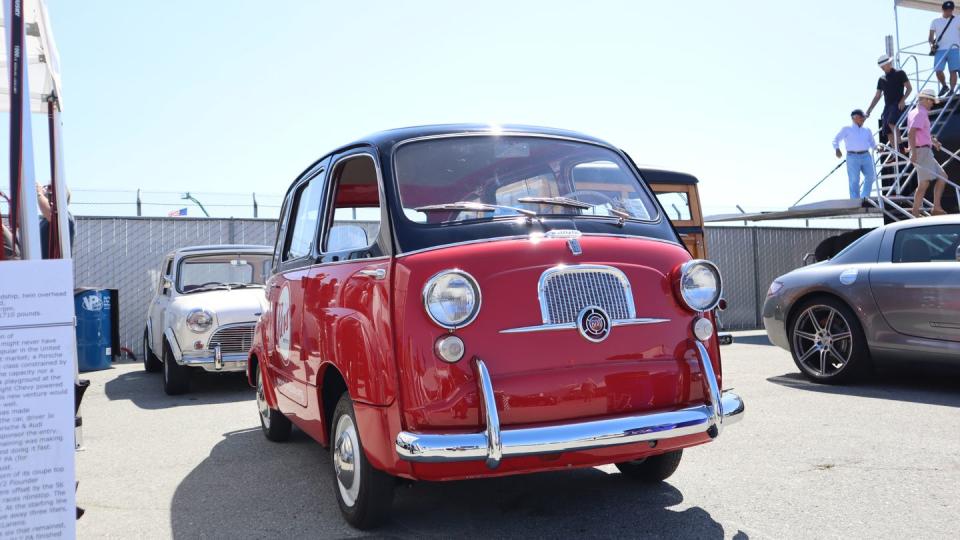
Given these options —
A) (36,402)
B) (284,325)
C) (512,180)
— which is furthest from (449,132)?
(36,402)

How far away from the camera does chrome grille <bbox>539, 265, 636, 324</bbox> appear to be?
128 inches

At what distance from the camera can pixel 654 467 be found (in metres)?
4.14

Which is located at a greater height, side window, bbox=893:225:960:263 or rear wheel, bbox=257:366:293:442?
Answer: side window, bbox=893:225:960:263

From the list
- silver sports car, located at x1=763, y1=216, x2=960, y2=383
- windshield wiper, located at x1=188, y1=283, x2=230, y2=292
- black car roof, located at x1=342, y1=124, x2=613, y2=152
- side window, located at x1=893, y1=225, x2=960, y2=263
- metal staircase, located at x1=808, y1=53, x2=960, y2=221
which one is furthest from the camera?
metal staircase, located at x1=808, y1=53, x2=960, y2=221

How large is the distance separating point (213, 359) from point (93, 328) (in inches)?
122

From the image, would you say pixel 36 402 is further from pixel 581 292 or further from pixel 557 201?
pixel 557 201

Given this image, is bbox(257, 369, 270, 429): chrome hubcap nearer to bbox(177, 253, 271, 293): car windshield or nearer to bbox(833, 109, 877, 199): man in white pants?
bbox(177, 253, 271, 293): car windshield

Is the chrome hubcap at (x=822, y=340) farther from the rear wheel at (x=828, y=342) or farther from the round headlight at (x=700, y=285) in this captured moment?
the round headlight at (x=700, y=285)

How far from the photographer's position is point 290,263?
4.86 meters

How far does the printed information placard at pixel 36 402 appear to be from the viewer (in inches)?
98.0

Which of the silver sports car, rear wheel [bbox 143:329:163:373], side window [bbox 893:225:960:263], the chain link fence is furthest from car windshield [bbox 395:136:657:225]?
the chain link fence

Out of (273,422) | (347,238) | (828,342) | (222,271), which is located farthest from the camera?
(222,271)

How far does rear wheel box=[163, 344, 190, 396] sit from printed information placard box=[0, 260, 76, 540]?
5951 mm

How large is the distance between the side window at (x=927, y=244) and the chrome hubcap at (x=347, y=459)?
5343 mm
